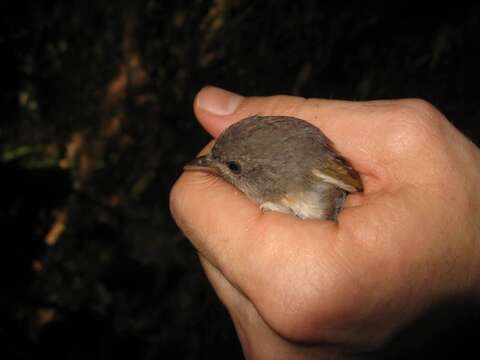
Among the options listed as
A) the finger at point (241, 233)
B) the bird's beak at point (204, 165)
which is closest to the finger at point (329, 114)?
the bird's beak at point (204, 165)

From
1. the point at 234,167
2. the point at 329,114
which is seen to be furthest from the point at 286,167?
the point at 329,114

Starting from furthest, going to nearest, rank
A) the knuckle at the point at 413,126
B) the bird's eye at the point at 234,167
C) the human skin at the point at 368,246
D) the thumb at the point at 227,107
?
the thumb at the point at 227,107 → the bird's eye at the point at 234,167 → the knuckle at the point at 413,126 → the human skin at the point at 368,246

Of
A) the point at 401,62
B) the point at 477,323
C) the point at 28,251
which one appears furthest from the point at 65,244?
the point at 401,62

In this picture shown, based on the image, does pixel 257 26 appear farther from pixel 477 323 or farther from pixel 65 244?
pixel 477 323

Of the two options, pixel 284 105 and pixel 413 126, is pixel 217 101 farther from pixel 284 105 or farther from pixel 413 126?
A: pixel 413 126

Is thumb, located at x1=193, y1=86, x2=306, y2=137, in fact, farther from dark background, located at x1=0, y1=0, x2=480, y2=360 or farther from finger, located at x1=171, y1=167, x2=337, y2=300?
dark background, located at x1=0, y1=0, x2=480, y2=360

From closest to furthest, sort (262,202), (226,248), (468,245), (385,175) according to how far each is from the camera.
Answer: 1. (468,245)
2. (226,248)
3. (385,175)
4. (262,202)

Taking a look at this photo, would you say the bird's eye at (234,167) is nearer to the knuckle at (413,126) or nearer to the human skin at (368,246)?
the human skin at (368,246)
